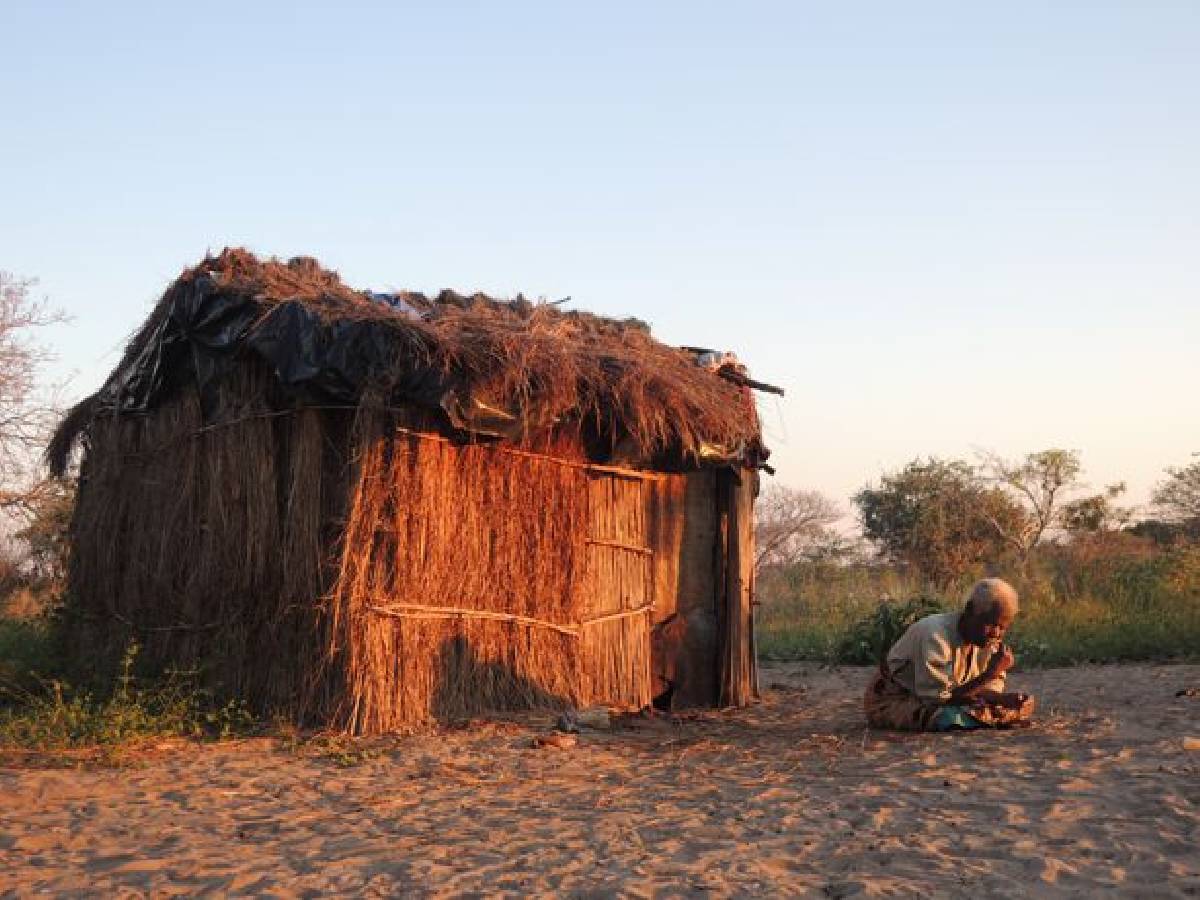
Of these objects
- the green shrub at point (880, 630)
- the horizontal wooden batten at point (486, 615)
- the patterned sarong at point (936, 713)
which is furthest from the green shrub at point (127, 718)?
the green shrub at point (880, 630)

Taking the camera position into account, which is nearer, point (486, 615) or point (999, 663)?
point (999, 663)

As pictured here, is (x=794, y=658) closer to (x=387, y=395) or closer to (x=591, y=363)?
(x=591, y=363)

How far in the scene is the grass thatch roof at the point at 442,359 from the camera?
7355 mm

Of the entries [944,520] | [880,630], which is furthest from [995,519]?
[880,630]

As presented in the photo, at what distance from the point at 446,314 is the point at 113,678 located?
3.66 m

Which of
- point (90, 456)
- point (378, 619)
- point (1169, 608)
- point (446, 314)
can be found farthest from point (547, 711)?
point (1169, 608)

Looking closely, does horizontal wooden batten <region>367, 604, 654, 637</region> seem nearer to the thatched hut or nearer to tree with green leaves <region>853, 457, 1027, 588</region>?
the thatched hut

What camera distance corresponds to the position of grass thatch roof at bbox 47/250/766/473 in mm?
7355

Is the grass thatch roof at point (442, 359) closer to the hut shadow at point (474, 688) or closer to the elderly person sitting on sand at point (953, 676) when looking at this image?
the hut shadow at point (474, 688)

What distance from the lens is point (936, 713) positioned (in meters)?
6.98

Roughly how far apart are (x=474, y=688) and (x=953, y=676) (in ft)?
10.2

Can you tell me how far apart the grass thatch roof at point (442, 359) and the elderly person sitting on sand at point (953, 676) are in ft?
7.70

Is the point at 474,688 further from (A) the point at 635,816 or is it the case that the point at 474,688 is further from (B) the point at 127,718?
(A) the point at 635,816

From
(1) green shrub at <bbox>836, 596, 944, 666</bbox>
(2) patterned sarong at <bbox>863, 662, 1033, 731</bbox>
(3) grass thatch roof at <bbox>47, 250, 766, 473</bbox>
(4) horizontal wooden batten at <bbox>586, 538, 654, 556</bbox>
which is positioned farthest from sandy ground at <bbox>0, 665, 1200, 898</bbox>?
(1) green shrub at <bbox>836, 596, 944, 666</bbox>
